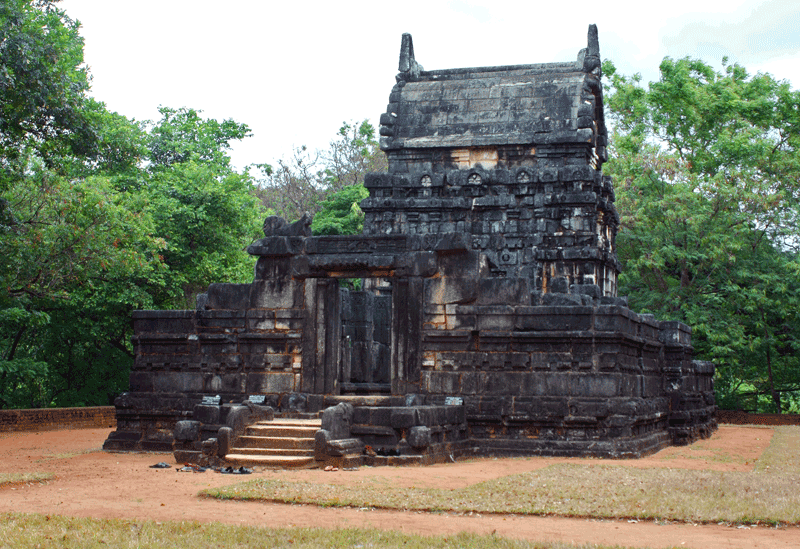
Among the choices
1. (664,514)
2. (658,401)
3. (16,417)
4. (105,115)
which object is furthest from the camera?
(105,115)

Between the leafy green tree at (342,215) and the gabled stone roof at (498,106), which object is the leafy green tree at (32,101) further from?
the leafy green tree at (342,215)

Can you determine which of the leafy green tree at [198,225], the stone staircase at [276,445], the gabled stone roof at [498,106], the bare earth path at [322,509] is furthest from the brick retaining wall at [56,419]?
the gabled stone roof at [498,106]

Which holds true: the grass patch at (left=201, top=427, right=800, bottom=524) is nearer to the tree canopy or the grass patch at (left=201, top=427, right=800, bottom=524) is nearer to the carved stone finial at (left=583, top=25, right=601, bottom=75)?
the tree canopy

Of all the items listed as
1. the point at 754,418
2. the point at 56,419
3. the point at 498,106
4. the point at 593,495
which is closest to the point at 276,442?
the point at 593,495

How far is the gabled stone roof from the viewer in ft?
70.6

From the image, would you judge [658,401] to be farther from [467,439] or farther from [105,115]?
[105,115]

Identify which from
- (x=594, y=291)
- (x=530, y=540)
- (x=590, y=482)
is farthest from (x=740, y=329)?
(x=530, y=540)

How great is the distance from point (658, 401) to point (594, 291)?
2973 mm

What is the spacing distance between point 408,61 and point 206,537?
1707cm

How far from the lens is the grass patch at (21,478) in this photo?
11.6m

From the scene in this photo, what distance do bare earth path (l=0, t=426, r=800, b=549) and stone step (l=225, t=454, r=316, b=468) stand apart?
56 centimetres

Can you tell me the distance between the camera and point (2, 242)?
18.1 meters

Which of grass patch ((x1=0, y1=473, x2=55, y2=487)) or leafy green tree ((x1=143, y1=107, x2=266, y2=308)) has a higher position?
leafy green tree ((x1=143, y1=107, x2=266, y2=308))

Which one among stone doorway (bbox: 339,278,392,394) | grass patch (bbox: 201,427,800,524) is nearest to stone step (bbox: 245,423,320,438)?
grass patch (bbox: 201,427,800,524)
